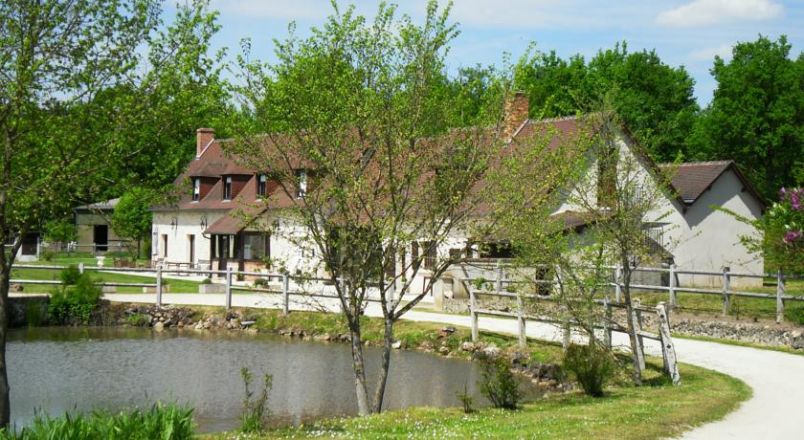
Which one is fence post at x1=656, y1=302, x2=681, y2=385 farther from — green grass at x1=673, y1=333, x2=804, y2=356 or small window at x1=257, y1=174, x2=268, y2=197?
small window at x1=257, y1=174, x2=268, y2=197

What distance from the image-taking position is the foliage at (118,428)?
895 centimetres

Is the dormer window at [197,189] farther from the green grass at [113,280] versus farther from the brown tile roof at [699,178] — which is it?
the brown tile roof at [699,178]

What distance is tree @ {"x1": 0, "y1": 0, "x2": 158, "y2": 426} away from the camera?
11.6 metres

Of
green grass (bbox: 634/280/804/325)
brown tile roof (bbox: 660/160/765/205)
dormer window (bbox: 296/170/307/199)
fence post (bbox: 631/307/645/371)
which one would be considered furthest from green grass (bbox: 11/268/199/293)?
fence post (bbox: 631/307/645/371)

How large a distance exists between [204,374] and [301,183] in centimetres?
739

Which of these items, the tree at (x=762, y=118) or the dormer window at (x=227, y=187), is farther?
the tree at (x=762, y=118)

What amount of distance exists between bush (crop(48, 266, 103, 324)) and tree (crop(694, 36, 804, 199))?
36.1 meters

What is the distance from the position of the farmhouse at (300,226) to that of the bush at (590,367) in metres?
2.30

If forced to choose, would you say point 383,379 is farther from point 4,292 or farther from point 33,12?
point 33,12

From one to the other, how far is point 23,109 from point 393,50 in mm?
5325

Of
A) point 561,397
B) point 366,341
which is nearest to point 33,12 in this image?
point 561,397

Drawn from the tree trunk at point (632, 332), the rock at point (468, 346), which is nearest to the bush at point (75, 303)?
the rock at point (468, 346)

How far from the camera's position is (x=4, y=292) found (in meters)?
12.3

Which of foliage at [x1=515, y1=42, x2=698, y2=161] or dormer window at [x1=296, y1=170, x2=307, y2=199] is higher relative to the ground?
foliage at [x1=515, y1=42, x2=698, y2=161]
